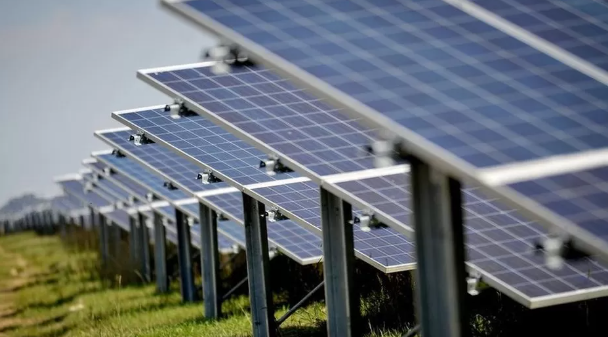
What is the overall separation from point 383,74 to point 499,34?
3.79ft

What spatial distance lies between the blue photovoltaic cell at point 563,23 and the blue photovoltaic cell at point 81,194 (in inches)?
1183

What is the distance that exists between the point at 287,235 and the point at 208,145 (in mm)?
2803

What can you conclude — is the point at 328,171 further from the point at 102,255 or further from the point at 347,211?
the point at 102,255

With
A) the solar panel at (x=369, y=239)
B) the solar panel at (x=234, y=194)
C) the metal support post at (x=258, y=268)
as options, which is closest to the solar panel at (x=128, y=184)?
the solar panel at (x=234, y=194)

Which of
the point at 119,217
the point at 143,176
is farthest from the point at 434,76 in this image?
the point at 119,217

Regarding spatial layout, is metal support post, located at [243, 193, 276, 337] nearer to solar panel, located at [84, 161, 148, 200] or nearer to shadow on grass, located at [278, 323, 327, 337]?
shadow on grass, located at [278, 323, 327, 337]

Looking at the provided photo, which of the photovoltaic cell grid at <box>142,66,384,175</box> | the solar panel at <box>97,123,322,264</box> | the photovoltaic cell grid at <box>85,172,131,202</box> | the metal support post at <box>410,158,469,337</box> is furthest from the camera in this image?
the photovoltaic cell grid at <box>85,172,131,202</box>

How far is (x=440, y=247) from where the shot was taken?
8828 mm

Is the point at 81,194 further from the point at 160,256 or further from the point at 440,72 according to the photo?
the point at 440,72

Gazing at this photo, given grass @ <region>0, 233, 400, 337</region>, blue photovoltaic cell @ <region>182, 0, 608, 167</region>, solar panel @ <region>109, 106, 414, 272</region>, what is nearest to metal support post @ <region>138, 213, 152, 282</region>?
grass @ <region>0, 233, 400, 337</region>

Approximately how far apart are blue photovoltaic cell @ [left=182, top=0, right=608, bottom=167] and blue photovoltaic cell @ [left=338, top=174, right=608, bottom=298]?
10.2 feet

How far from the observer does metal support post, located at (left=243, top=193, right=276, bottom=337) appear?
54.7 ft

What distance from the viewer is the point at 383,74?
8836mm

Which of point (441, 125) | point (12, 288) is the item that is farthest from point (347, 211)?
point (12, 288)
